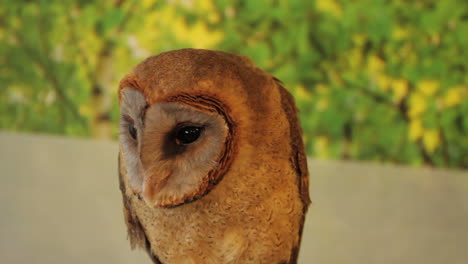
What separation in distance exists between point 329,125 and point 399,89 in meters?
0.22

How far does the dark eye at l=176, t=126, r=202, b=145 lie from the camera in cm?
43

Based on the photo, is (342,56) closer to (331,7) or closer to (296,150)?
(331,7)

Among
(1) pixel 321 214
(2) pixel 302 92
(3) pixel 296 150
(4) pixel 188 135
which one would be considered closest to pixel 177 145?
(4) pixel 188 135

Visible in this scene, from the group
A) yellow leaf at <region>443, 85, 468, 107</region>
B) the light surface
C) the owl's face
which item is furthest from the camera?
yellow leaf at <region>443, 85, 468, 107</region>

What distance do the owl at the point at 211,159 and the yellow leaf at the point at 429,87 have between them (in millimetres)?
899

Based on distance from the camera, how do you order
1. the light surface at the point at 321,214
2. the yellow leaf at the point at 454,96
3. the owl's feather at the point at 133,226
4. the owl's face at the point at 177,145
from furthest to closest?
the yellow leaf at the point at 454,96 → the light surface at the point at 321,214 → the owl's feather at the point at 133,226 → the owl's face at the point at 177,145

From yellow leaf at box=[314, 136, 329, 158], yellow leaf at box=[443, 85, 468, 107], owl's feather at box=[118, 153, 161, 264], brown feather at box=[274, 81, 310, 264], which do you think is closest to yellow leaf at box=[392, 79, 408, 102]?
yellow leaf at box=[443, 85, 468, 107]

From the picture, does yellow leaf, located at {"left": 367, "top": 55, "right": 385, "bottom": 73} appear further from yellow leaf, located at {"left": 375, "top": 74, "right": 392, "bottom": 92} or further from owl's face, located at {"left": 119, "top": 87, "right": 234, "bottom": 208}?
owl's face, located at {"left": 119, "top": 87, "right": 234, "bottom": 208}

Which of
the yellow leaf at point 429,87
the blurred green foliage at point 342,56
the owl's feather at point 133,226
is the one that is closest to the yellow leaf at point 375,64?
the blurred green foliage at point 342,56

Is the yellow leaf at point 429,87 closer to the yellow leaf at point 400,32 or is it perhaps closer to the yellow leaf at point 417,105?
the yellow leaf at point 417,105

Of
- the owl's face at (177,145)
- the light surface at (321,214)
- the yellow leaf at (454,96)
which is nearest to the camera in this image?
the owl's face at (177,145)

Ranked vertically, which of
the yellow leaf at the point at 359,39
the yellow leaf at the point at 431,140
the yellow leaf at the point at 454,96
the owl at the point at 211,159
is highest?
the yellow leaf at the point at 359,39

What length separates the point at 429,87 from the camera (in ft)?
4.20

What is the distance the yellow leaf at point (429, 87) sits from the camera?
1276mm
